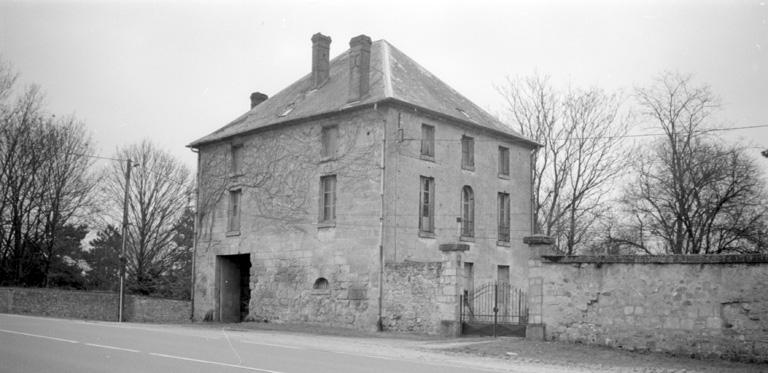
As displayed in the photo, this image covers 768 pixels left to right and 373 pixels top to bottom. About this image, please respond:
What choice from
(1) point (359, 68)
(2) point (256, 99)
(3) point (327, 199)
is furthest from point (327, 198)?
(2) point (256, 99)

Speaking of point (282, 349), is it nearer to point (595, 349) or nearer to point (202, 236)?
point (595, 349)

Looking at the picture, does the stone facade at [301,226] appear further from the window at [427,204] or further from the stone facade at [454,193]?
the window at [427,204]

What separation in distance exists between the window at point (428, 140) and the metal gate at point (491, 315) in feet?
17.9

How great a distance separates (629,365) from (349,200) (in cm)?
1413

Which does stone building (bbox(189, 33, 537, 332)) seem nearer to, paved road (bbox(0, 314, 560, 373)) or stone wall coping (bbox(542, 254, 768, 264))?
stone wall coping (bbox(542, 254, 768, 264))

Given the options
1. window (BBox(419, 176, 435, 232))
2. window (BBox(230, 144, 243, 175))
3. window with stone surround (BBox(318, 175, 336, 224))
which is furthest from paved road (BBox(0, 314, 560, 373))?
window (BBox(230, 144, 243, 175))

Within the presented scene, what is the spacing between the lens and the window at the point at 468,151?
3045cm

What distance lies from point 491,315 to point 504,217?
8777 mm

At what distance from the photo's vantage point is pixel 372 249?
87.1ft

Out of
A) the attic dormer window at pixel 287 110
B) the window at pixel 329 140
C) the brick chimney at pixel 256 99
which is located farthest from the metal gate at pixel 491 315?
the brick chimney at pixel 256 99

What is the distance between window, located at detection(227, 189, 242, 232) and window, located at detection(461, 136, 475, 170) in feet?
32.2

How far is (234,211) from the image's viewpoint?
3303cm

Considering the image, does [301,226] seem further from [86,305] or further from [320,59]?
[86,305]

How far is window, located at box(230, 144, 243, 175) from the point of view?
108 feet
